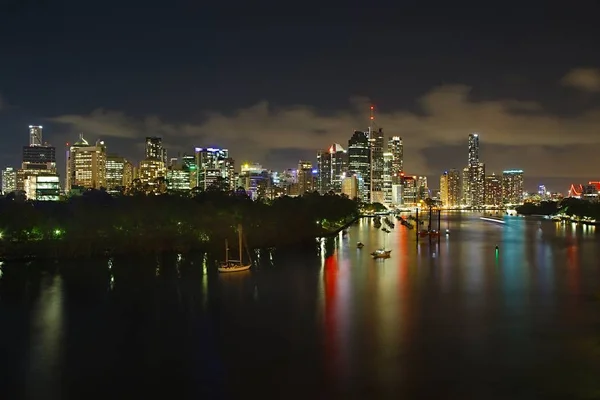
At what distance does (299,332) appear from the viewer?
12.2m

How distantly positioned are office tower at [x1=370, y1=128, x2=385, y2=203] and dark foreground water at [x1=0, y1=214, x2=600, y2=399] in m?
101

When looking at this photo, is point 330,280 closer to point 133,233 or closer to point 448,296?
point 448,296

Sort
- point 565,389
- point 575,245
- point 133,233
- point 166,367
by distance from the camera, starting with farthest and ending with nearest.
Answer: point 575,245
point 133,233
point 166,367
point 565,389

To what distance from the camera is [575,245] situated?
102 feet

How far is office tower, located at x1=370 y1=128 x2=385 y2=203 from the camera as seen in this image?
122m

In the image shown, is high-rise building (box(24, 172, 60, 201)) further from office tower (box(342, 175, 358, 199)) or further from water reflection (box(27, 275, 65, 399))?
water reflection (box(27, 275, 65, 399))

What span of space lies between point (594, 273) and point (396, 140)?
5208 inches

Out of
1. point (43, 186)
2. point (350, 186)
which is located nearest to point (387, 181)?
point (350, 186)

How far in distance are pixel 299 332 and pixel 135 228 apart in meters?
18.0

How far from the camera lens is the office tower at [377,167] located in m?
122

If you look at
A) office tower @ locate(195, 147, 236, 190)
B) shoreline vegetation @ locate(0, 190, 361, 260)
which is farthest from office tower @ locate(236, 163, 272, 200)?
shoreline vegetation @ locate(0, 190, 361, 260)

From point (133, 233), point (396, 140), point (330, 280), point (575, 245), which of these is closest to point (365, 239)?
point (575, 245)

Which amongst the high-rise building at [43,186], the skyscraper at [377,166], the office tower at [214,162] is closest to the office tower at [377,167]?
the skyscraper at [377,166]

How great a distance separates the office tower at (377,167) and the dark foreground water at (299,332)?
100843mm
